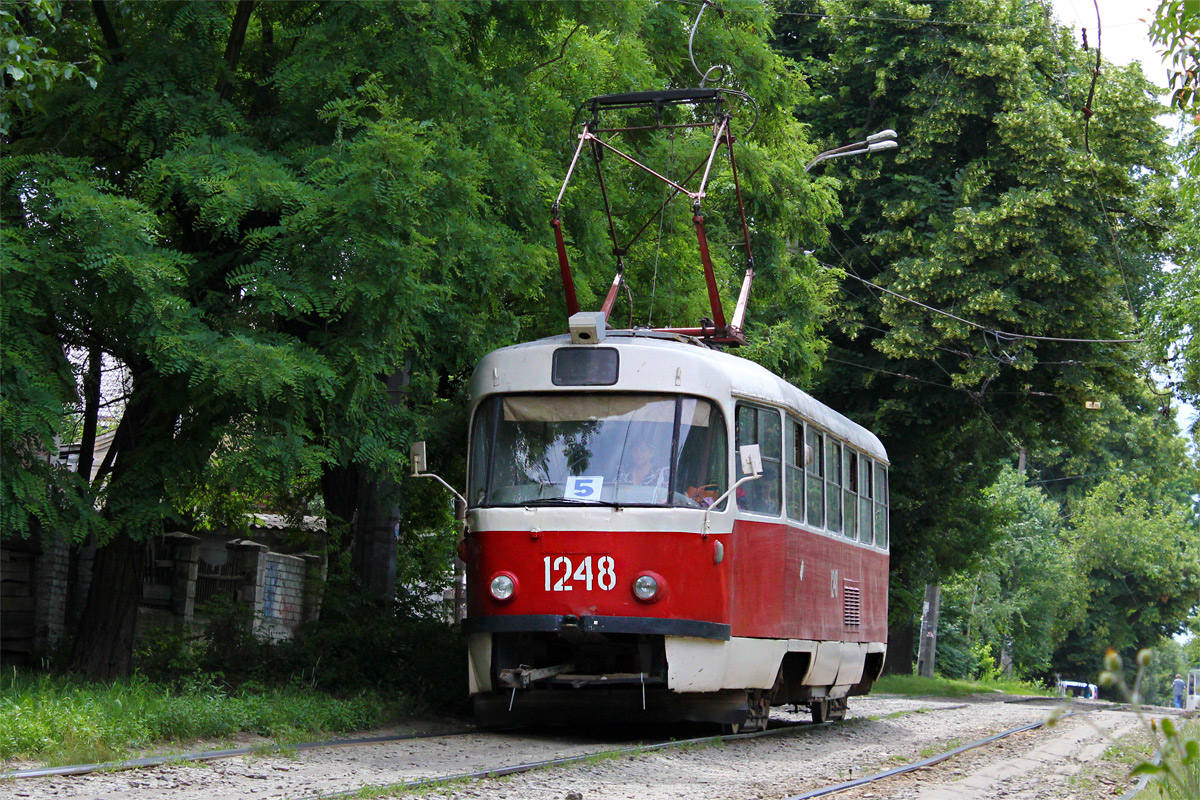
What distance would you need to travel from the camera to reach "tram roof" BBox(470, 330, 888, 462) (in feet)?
38.1

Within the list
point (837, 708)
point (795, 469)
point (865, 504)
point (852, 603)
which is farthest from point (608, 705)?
point (865, 504)

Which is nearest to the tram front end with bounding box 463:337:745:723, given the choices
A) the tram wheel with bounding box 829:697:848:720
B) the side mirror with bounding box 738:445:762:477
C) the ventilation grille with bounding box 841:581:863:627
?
the side mirror with bounding box 738:445:762:477

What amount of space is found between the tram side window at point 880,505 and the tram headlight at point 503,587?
6841mm

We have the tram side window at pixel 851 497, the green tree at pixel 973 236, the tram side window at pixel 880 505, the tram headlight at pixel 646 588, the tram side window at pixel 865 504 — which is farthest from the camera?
the green tree at pixel 973 236

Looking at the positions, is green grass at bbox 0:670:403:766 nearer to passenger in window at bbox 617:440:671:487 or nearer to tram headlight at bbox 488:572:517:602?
tram headlight at bbox 488:572:517:602

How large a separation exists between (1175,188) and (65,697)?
2273cm

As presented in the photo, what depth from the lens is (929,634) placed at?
38.1m

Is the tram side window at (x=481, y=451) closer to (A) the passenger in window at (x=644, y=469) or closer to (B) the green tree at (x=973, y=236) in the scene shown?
(A) the passenger in window at (x=644, y=469)

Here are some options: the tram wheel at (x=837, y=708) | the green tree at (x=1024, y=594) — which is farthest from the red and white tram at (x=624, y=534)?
the green tree at (x=1024, y=594)

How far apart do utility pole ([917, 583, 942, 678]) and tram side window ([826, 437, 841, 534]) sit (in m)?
22.9

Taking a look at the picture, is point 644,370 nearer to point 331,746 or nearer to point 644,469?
point 644,469

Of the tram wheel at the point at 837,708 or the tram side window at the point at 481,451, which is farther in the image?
the tram wheel at the point at 837,708

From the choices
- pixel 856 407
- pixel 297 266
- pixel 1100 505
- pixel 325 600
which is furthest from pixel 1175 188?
pixel 1100 505

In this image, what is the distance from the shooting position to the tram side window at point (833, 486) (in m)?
14.4
